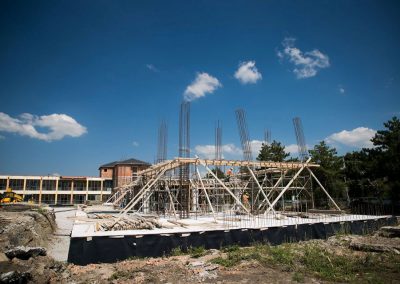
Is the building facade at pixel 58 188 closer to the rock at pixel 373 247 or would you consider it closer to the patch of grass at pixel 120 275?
the patch of grass at pixel 120 275

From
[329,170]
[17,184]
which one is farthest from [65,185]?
[329,170]

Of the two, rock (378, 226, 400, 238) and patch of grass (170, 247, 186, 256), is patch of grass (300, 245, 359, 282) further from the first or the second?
rock (378, 226, 400, 238)

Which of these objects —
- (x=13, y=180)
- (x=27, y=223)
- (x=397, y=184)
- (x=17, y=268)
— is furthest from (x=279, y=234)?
(x=13, y=180)

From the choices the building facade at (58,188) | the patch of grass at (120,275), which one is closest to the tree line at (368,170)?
the patch of grass at (120,275)

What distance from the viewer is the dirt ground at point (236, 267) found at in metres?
6.97

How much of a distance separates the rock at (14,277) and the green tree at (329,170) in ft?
80.7

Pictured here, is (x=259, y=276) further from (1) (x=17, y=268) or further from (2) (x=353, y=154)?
(2) (x=353, y=154)

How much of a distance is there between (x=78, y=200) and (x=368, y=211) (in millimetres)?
50994

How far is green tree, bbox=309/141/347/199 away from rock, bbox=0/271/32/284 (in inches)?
969

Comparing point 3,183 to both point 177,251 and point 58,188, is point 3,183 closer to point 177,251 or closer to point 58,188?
point 58,188

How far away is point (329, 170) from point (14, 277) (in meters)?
26.5

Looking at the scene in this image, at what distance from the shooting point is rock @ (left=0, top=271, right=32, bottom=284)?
5.72 m

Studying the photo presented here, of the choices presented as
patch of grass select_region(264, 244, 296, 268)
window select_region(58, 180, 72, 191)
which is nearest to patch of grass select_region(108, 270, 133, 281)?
patch of grass select_region(264, 244, 296, 268)

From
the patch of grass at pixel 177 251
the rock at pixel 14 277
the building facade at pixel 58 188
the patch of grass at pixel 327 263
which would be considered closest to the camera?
the rock at pixel 14 277
